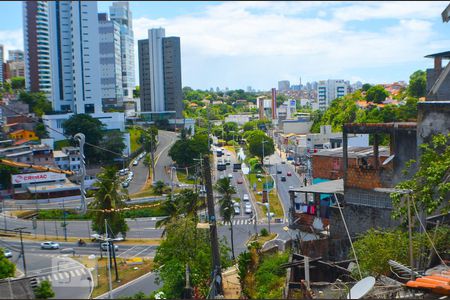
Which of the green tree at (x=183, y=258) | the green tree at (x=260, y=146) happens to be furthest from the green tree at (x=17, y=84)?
the green tree at (x=183, y=258)

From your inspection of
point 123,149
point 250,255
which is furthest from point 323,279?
point 123,149

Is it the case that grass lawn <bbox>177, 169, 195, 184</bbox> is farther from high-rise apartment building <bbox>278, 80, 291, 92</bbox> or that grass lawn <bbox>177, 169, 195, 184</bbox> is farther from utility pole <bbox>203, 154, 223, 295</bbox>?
high-rise apartment building <bbox>278, 80, 291, 92</bbox>

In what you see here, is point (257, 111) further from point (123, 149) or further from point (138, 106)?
point (123, 149)

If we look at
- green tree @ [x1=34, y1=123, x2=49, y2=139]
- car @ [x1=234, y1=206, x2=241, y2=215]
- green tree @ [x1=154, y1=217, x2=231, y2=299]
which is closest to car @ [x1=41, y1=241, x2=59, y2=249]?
green tree @ [x1=154, y1=217, x2=231, y2=299]

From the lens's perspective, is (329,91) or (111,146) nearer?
(111,146)

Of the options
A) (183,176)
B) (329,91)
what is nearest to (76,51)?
(183,176)

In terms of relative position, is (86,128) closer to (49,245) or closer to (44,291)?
(49,245)
